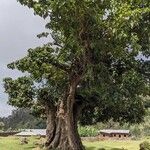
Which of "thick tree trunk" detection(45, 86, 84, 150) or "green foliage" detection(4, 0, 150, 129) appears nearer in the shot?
"green foliage" detection(4, 0, 150, 129)

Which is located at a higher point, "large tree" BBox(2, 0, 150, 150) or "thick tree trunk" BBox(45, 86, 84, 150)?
"large tree" BBox(2, 0, 150, 150)

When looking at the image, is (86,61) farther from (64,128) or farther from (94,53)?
(64,128)

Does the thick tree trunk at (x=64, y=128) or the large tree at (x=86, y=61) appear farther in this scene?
the thick tree trunk at (x=64, y=128)

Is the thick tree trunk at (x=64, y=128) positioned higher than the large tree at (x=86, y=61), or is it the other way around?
the large tree at (x=86, y=61)

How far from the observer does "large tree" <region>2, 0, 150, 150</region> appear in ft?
119

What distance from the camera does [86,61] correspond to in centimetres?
3994

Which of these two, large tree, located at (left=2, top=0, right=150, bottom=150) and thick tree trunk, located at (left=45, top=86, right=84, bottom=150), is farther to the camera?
thick tree trunk, located at (left=45, top=86, right=84, bottom=150)

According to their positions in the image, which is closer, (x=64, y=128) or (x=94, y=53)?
(x=94, y=53)

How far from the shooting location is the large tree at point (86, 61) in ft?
119

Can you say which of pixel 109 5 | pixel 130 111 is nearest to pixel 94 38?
pixel 109 5

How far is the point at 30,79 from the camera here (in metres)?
55.0

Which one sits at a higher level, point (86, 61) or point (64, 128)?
point (86, 61)

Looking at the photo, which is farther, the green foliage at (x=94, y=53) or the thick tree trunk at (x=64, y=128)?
the thick tree trunk at (x=64, y=128)

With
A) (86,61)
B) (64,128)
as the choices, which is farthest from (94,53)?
(64,128)
